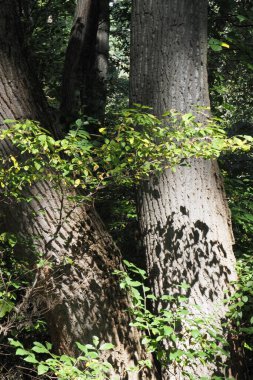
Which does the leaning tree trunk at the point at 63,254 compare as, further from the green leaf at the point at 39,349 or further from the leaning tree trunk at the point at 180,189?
the green leaf at the point at 39,349

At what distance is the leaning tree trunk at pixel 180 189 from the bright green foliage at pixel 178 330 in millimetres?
107

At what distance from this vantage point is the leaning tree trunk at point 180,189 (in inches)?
144

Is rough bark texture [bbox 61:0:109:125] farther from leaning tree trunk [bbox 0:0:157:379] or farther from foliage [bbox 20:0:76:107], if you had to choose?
leaning tree trunk [bbox 0:0:157:379]

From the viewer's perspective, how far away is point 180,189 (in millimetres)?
3734

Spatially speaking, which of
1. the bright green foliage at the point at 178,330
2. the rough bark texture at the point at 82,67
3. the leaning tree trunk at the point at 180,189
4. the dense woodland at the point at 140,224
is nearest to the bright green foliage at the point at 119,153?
the dense woodland at the point at 140,224

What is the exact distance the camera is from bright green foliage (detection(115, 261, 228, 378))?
3158mm

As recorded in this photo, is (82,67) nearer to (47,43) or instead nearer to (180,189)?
(47,43)

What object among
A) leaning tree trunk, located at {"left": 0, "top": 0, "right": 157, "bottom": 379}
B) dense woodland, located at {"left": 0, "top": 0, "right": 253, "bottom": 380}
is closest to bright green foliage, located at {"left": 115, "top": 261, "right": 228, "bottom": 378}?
dense woodland, located at {"left": 0, "top": 0, "right": 253, "bottom": 380}

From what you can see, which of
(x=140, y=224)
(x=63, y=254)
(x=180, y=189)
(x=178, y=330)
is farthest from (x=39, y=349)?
(x=180, y=189)

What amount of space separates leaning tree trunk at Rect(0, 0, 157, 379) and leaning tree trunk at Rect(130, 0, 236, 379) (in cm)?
44

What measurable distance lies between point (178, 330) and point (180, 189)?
107 centimetres

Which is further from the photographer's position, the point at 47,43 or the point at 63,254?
the point at 47,43

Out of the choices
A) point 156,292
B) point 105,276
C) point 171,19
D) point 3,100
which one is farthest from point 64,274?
point 171,19

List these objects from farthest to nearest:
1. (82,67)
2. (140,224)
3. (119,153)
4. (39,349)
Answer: (82,67)
(140,224)
(119,153)
(39,349)
